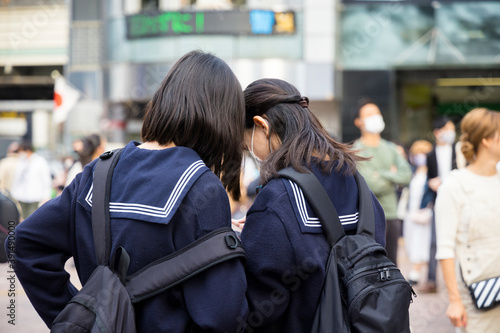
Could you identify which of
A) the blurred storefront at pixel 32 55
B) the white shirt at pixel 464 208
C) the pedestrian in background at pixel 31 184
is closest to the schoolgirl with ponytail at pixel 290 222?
the white shirt at pixel 464 208

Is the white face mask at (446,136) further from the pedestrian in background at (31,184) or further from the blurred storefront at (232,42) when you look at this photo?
the blurred storefront at (232,42)

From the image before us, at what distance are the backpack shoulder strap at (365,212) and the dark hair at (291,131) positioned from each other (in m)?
0.08

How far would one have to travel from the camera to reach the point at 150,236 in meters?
1.90

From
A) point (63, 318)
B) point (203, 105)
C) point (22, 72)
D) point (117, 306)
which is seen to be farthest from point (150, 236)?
point (22, 72)

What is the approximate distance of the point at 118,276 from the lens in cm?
185

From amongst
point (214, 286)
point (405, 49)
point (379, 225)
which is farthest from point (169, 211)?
point (405, 49)

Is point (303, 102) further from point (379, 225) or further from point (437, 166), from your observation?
point (437, 166)

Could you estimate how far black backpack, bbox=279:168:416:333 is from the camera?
1918 mm

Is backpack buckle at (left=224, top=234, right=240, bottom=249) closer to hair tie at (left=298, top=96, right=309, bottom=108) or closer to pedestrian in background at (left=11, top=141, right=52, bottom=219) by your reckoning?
hair tie at (left=298, top=96, right=309, bottom=108)

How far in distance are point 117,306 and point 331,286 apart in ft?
2.32

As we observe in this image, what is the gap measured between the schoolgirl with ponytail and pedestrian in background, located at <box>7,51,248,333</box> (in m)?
0.12

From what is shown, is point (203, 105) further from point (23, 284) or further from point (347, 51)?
point (347, 51)

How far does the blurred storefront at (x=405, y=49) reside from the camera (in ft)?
Result: 54.7

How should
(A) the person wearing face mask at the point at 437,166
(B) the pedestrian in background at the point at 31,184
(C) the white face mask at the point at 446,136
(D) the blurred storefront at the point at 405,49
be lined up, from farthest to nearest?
(D) the blurred storefront at the point at 405,49, (B) the pedestrian in background at the point at 31,184, (C) the white face mask at the point at 446,136, (A) the person wearing face mask at the point at 437,166
